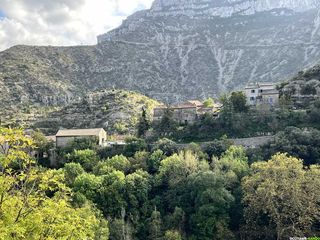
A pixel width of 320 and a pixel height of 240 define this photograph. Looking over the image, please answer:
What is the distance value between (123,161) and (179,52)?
482 feet

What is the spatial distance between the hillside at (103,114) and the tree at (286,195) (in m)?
41.5

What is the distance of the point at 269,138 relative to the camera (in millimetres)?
57188

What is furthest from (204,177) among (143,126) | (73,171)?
(143,126)

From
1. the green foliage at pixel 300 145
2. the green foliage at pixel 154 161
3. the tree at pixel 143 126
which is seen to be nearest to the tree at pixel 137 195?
the green foliage at pixel 154 161

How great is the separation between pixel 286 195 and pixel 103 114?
56.1 metres

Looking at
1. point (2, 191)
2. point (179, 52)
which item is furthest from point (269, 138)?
point (179, 52)

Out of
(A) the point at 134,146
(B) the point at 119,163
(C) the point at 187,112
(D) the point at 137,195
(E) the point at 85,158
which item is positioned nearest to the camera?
(D) the point at 137,195

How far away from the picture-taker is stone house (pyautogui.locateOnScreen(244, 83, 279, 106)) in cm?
6761

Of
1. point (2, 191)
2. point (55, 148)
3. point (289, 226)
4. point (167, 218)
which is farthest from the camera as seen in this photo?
point (55, 148)

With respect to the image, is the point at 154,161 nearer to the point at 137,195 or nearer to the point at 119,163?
the point at 119,163

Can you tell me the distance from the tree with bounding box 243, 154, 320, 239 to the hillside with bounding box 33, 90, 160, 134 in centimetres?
4151

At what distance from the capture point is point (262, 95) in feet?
226

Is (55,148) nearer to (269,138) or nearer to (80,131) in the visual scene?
(80,131)

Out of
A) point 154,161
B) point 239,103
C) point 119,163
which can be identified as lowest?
point 119,163
